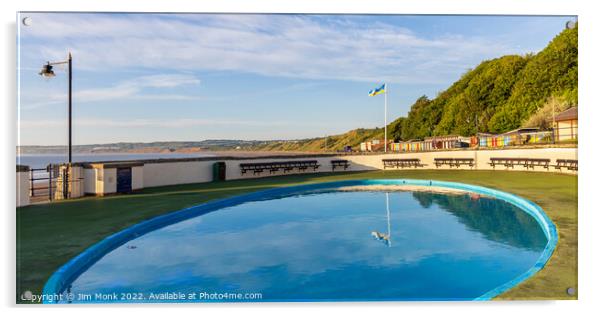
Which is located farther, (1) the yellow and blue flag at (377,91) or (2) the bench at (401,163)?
(1) the yellow and blue flag at (377,91)

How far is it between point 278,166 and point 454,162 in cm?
1010

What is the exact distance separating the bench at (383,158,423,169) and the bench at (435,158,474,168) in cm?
104

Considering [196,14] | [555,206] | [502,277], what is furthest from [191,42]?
[555,206]

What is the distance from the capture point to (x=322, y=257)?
6.01 m

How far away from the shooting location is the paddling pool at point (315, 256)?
4750 millimetres

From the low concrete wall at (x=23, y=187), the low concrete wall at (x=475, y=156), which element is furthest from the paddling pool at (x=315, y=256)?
the low concrete wall at (x=475, y=156)

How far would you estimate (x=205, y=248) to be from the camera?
654 cm

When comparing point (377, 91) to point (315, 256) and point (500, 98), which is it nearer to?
point (315, 256)

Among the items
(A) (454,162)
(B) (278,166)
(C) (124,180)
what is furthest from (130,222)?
(A) (454,162)

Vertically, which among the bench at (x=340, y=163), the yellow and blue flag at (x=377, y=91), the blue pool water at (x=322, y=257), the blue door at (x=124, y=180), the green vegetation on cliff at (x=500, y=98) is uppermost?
the green vegetation on cliff at (x=500, y=98)

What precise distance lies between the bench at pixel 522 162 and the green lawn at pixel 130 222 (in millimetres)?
2521

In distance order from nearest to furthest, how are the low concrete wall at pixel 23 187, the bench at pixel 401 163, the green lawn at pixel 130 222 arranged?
the green lawn at pixel 130 222, the low concrete wall at pixel 23 187, the bench at pixel 401 163

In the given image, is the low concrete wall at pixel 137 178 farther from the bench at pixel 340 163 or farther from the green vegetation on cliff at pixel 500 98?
the green vegetation on cliff at pixel 500 98

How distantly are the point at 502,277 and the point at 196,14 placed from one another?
6278 mm
